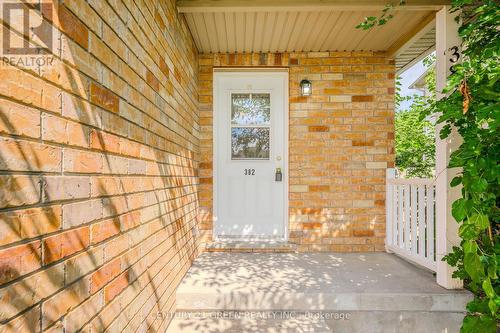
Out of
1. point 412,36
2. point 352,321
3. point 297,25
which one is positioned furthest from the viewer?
point 412,36

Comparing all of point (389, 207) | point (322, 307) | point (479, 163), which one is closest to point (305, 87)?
point (389, 207)

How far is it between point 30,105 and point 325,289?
7.51 ft

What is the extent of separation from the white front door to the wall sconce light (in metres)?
0.20

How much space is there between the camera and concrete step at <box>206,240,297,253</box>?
3.34 meters

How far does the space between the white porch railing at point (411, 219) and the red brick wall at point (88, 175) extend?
2.34m

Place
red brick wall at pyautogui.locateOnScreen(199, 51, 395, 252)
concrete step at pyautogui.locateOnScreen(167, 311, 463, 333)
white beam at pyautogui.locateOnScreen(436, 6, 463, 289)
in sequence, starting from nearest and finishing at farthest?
concrete step at pyautogui.locateOnScreen(167, 311, 463, 333) → white beam at pyautogui.locateOnScreen(436, 6, 463, 289) → red brick wall at pyautogui.locateOnScreen(199, 51, 395, 252)

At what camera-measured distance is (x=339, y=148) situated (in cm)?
345

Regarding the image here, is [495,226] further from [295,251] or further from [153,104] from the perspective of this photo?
[153,104]

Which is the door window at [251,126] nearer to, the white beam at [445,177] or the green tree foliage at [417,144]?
the white beam at [445,177]

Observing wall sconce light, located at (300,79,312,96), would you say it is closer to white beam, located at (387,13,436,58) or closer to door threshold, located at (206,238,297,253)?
white beam, located at (387,13,436,58)

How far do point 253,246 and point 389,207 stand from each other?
1658 mm

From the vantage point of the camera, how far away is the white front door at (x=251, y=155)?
11.5 ft

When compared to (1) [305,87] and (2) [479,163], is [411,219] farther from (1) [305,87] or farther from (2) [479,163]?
(1) [305,87]

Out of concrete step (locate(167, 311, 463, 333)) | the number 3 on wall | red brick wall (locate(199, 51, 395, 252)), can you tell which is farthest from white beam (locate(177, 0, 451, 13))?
concrete step (locate(167, 311, 463, 333))
